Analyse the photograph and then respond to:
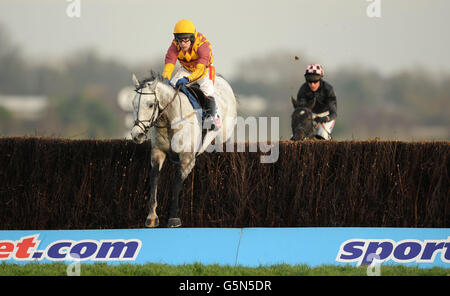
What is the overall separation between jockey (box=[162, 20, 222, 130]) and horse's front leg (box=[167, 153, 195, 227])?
753 mm

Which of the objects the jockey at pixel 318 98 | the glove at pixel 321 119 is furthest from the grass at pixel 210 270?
the jockey at pixel 318 98

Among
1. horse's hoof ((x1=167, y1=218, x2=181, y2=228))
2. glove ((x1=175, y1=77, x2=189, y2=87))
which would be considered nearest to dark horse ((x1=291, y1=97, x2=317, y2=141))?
glove ((x1=175, y1=77, x2=189, y2=87))

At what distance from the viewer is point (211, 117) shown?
11055mm

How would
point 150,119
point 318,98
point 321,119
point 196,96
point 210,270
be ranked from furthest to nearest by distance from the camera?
point 318,98, point 321,119, point 196,96, point 150,119, point 210,270

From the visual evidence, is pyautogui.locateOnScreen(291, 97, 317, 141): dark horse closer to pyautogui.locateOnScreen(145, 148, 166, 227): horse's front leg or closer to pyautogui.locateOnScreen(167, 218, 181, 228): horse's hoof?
pyautogui.locateOnScreen(145, 148, 166, 227): horse's front leg

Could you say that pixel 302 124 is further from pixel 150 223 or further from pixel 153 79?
pixel 150 223

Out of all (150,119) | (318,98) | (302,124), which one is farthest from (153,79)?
(318,98)

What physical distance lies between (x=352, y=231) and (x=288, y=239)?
2.64 ft

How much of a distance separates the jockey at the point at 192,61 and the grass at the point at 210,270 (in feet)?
8.71

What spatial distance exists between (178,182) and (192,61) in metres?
1.82

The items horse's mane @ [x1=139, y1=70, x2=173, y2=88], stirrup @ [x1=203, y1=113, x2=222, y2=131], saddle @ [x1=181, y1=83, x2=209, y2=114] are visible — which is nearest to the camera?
horse's mane @ [x1=139, y1=70, x2=173, y2=88]

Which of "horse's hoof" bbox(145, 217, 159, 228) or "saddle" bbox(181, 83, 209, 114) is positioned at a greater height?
"saddle" bbox(181, 83, 209, 114)

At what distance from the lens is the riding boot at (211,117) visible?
11.0 meters

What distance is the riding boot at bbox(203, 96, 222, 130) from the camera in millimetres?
11031
